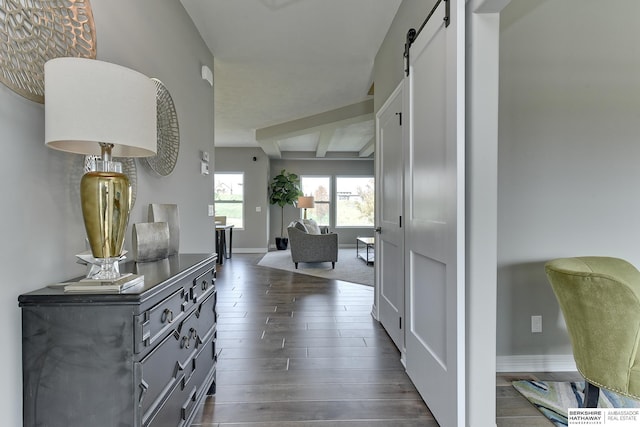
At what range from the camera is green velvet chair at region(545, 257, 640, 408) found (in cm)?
133

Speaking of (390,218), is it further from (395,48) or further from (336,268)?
(336,268)

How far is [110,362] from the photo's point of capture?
3.31 ft

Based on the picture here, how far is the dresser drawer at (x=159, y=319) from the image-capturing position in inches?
41.1

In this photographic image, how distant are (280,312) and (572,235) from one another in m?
2.68

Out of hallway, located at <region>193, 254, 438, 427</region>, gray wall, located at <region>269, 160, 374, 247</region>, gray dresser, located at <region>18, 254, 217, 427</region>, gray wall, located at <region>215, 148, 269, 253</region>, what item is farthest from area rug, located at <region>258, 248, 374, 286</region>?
gray dresser, located at <region>18, 254, 217, 427</region>

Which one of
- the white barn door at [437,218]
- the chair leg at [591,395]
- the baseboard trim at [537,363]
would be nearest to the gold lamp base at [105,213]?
the white barn door at [437,218]

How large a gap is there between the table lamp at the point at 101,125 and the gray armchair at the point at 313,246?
4.84m

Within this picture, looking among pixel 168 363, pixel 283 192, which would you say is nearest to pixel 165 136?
pixel 168 363

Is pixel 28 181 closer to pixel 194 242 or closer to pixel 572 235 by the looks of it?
pixel 194 242

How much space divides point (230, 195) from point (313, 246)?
11.1ft

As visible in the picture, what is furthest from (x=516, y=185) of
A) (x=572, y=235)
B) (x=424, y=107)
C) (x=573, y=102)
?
(x=424, y=107)

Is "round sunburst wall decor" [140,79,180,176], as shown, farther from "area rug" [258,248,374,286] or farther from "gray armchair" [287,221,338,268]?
"gray armchair" [287,221,338,268]

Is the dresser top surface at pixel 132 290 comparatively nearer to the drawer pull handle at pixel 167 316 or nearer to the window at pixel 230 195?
the drawer pull handle at pixel 167 316

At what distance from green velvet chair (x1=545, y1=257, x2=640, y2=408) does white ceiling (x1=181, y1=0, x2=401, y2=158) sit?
7.35 feet
